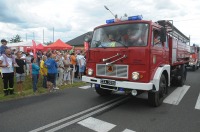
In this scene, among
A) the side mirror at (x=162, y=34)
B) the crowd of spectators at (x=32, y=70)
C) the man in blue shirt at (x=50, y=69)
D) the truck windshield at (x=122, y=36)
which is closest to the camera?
the truck windshield at (x=122, y=36)

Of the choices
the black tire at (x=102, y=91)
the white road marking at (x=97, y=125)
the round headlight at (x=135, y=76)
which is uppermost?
the round headlight at (x=135, y=76)

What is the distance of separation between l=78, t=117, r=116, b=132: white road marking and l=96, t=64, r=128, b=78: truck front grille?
5.27ft

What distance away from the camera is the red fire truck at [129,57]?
6.23 meters

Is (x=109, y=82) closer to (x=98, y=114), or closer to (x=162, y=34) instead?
(x=98, y=114)

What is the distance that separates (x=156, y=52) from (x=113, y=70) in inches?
56.9

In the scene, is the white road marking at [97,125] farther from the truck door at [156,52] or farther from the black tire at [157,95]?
the truck door at [156,52]

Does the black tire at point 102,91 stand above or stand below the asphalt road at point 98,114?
above

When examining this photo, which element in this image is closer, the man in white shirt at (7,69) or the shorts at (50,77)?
the man in white shirt at (7,69)

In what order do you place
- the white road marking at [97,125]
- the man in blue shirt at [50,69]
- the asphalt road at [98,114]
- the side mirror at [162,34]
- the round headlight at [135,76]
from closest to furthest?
1. the white road marking at [97,125]
2. the asphalt road at [98,114]
3. the round headlight at [135,76]
4. the side mirror at [162,34]
5. the man in blue shirt at [50,69]

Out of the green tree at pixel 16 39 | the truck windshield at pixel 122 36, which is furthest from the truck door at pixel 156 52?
the green tree at pixel 16 39

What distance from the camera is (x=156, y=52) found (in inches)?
266

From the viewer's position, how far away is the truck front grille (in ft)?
21.2

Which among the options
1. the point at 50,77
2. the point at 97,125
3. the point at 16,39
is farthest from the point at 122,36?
the point at 16,39

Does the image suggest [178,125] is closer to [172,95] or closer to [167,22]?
[172,95]
